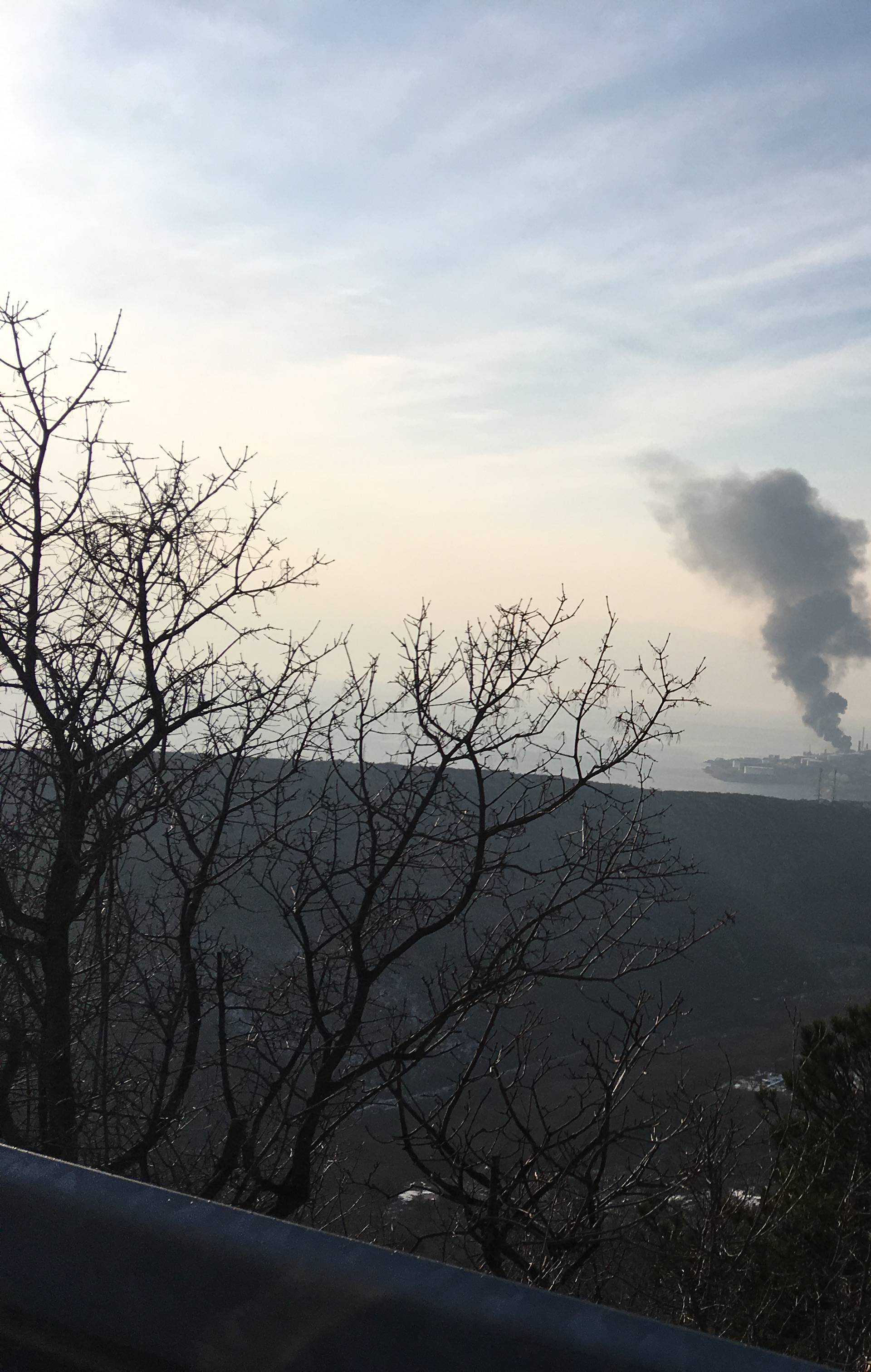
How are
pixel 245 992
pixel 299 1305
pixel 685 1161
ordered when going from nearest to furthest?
pixel 299 1305, pixel 245 992, pixel 685 1161

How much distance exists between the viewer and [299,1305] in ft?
4.76

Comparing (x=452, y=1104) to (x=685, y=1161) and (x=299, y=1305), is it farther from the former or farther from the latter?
(x=299, y=1305)

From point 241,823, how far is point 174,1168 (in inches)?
93.9

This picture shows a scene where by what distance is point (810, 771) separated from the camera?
13650 centimetres

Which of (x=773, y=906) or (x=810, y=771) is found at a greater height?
(x=810, y=771)

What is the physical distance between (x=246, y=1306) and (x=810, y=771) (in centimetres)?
14466

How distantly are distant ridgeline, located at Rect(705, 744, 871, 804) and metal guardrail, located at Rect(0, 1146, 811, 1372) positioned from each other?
116543 mm

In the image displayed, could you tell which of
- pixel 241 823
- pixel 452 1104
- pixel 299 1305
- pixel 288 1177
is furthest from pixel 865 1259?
pixel 299 1305

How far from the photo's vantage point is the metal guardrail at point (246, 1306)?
1338 mm

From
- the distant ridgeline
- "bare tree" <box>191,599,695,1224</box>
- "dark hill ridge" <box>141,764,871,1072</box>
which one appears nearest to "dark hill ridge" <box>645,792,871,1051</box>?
"dark hill ridge" <box>141,764,871,1072</box>

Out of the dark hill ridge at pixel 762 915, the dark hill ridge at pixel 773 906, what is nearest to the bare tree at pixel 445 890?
the dark hill ridge at pixel 762 915

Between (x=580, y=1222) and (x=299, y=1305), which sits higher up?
(x=299, y=1305)

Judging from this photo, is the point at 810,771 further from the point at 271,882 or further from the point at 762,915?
the point at 271,882

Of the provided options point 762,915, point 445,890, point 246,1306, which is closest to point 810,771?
point 762,915
